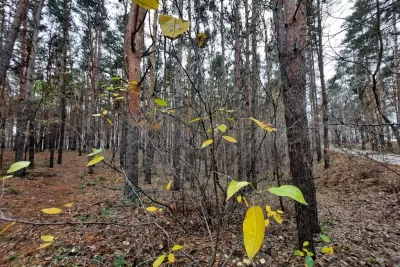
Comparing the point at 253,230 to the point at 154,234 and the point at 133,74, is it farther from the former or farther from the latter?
the point at 133,74

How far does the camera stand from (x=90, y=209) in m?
4.03

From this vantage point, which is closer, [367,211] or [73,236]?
[73,236]

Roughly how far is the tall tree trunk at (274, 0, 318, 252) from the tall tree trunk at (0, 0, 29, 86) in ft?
15.5

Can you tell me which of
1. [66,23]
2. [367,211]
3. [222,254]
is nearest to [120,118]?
[222,254]

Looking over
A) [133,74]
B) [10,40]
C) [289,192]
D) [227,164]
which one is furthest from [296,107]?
[10,40]

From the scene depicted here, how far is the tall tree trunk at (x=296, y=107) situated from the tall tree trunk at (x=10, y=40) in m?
4.71

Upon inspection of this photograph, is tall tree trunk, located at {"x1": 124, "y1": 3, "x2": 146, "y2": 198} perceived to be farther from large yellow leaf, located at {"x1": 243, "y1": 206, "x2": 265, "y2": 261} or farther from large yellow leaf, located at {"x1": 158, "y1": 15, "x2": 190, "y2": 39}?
large yellow leaf, located at {"x1": 243, "y1": 206, "x2": 265, "y2": 261}

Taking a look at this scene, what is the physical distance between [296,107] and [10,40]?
18.1 feet

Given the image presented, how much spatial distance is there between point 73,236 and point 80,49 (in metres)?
15.7

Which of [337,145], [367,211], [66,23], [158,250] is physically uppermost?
[66,23]

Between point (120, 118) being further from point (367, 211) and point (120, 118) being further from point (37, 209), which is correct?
point (367, 211)

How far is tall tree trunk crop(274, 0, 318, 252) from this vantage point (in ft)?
8.73

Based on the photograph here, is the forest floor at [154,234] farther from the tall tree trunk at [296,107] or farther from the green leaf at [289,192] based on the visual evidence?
the green leaf at [289,192]

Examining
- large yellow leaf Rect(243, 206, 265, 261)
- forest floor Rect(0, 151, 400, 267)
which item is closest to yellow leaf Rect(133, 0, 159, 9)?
large yellow leaf Rect(243, 206, 265, 261)
